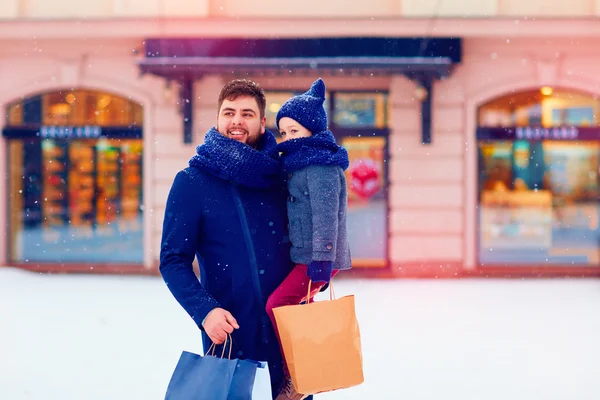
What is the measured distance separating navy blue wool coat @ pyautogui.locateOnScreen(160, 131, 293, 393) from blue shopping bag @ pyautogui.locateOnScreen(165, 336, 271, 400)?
0.79ft

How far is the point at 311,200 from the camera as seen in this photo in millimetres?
2477

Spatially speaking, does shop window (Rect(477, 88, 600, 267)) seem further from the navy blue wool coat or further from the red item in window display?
the navy blue wool coat

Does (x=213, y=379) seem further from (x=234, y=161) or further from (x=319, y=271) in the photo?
(x=234, y=161)

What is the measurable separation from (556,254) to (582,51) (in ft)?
11.0

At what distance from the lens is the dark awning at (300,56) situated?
9.06 m

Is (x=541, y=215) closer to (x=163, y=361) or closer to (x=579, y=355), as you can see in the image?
(x=579, y=355)

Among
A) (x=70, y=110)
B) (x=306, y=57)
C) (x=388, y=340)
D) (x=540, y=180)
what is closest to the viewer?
(x=388, y=340)

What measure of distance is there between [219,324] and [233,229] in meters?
0.38

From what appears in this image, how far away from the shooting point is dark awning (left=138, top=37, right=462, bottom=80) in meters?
9.06

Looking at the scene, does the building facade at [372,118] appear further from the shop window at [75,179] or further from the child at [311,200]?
the child at [311,200]

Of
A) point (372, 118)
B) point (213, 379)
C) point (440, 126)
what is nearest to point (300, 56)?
point (372, 118)

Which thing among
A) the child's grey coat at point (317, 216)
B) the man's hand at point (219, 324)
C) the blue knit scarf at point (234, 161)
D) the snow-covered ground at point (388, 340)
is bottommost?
the snow-covered ground at point (388, 340)

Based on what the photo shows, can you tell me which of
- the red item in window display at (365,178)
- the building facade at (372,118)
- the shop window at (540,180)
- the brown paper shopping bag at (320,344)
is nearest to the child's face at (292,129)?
the brown paper shopping bag at (320,344)

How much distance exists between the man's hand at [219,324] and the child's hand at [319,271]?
0.36 meters
